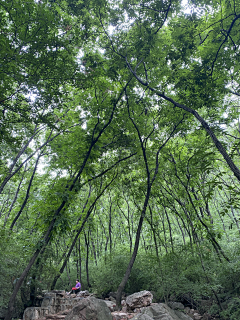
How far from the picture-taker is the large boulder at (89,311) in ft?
14.9

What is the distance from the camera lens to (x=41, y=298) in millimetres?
7395

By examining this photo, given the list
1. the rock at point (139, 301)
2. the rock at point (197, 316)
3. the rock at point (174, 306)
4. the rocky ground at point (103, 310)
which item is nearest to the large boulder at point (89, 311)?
the rocky ground at point (103, 310)

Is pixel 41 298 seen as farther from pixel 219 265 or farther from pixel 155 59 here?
pixel 155 59

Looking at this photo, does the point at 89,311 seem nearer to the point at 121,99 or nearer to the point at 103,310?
the point at 103,310

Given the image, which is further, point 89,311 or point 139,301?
point 139,301

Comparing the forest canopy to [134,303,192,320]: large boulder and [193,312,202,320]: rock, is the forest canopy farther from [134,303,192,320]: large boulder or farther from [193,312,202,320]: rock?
[134,303,192,320]: large boulder

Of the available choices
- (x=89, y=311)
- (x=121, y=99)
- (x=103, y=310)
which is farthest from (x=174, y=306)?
(x=121, y=99)

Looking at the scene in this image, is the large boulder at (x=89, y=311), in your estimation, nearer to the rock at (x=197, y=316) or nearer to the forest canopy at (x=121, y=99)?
the forest canopy at (x=121, y=99)

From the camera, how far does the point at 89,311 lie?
4.63m

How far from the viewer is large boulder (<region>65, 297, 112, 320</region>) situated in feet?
14.9

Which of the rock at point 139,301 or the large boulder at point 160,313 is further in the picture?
the rock at point 139,301

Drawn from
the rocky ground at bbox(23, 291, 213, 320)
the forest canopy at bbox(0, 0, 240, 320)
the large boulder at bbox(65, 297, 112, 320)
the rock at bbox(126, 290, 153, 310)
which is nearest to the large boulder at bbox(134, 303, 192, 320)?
the rocky ground at bbox(23, 291, 213, 320)

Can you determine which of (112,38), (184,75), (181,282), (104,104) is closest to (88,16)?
(112,38)

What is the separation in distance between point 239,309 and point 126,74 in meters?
6.22
